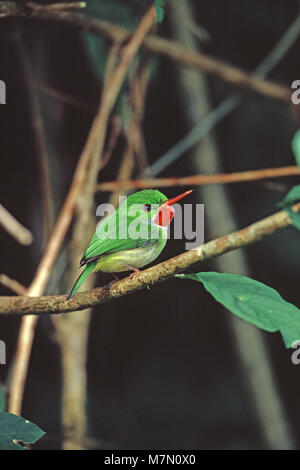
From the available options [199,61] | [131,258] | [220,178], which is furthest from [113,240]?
[199,61]

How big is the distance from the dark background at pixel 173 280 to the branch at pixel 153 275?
0.96 meters

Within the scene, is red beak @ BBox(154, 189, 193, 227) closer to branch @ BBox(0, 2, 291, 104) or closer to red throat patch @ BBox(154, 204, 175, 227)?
red throat patch @ BBox(154, 204, 175, 227)

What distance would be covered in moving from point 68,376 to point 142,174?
52 cm

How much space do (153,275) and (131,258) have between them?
24 centimetres

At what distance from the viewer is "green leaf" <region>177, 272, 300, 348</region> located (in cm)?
59

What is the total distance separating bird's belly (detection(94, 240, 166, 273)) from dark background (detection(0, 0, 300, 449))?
812mm

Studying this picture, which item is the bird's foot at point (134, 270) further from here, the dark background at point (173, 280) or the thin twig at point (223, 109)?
the thin twig at point (223, 109)

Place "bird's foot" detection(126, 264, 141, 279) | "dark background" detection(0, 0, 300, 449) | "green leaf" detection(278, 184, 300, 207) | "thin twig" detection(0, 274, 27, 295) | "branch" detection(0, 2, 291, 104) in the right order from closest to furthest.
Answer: "green leaf" detection(278, 184, 300, 207) < "bird's foot" detection(126, 264, 141, 279) < "thin twig" detection(0, 274, 27, 295) < "branch" detection(0, 2, 291, 104) < "dark background" detection(0, 0, 300, 449)

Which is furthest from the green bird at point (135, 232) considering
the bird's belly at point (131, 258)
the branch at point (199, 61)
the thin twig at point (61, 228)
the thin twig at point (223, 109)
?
the thin twig at point (223, 109)

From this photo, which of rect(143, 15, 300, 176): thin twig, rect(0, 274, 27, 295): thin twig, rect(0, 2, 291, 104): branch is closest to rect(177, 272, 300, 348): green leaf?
rect(0, 274, 27, 295): thin twig

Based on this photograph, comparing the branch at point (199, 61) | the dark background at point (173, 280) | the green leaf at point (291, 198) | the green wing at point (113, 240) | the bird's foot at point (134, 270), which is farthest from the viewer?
the dark background at point (173, 280)

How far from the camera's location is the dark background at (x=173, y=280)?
5.57 feet

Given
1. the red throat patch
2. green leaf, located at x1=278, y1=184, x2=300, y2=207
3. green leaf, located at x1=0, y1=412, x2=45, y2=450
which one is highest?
the red throat patch

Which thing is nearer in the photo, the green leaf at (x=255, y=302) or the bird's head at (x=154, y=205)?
the green leaf at (x=255, y=302)
